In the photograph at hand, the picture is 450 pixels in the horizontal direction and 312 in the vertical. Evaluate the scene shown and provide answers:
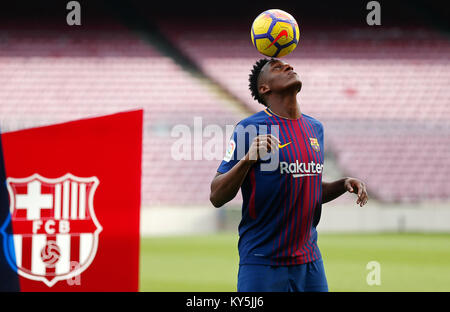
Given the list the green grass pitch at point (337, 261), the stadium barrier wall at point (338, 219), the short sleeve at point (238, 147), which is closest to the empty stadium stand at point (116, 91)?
the stadium barrier wall at point (338, 219)

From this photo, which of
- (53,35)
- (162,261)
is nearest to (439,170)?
(162,261)

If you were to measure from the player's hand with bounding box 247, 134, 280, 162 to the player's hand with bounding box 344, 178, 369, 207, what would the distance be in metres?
0.55

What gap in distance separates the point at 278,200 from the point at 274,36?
118 centimetres

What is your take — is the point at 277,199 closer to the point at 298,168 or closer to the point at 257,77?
the point at 298,168

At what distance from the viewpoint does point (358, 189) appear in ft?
9.56

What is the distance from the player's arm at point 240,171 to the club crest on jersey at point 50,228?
63.2 inches

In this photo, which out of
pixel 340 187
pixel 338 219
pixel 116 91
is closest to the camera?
pixel 340 187

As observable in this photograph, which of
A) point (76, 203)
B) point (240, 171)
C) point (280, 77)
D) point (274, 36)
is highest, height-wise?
point (274, 36)

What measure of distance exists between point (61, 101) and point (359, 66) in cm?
795

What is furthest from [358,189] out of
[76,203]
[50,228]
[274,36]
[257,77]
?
[50,228]

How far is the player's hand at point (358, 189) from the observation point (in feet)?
9.43

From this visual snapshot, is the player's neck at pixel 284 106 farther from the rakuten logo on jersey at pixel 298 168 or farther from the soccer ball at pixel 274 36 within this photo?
the soccer ball at pixel 274 36

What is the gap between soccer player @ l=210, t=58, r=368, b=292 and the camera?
269cm

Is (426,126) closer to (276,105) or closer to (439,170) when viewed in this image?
(439,170)
